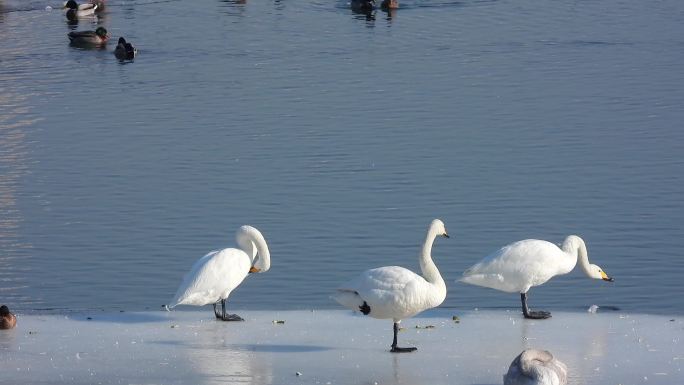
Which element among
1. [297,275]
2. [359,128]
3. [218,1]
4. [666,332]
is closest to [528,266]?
[666,332]

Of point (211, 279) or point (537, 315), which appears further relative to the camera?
point (537, 315)

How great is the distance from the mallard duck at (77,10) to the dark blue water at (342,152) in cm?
372

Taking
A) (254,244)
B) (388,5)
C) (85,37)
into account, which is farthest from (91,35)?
(254,244)

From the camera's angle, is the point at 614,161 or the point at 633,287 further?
the point at 614,161

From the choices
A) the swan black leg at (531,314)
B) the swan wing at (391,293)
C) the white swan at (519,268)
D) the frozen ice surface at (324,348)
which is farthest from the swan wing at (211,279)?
the swan black leg at (531,314)

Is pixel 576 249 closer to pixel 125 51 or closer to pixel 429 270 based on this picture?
pixel 429 270

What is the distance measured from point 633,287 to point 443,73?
43.0 ft

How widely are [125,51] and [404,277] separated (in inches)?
842

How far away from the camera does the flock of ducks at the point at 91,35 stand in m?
32.6

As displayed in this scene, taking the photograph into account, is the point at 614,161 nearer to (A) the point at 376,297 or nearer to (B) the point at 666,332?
(B) the point at 666,332

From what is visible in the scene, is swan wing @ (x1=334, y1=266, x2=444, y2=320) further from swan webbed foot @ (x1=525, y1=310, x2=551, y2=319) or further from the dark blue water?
the dark blue water

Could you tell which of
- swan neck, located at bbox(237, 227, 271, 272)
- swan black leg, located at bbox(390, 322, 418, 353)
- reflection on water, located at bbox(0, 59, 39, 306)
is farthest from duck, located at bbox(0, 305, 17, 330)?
swan black leg, located at bbox(390, 322, 418, 353)

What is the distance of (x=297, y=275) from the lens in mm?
16391

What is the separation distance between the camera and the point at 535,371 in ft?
34.4
